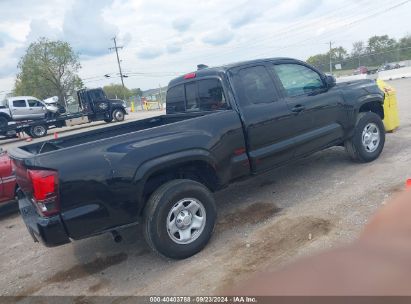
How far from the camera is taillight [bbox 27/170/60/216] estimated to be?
3.36 meters

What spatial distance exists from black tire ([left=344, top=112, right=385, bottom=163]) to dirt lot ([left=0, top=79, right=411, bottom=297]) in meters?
0.15

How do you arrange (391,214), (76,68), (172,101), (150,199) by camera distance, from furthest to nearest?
(76,68), (172,101), (150,199), (391,214)

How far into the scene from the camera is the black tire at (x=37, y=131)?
23031 millimetres

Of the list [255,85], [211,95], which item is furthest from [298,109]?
[211,95]

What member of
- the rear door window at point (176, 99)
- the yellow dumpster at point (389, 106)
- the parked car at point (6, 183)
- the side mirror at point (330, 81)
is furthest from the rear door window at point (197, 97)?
the yellow dumpster at point (389, 106)

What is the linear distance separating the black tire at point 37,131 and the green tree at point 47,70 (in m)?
37.0

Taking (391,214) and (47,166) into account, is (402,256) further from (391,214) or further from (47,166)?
(47,166)

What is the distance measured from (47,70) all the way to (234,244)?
59.3 metres

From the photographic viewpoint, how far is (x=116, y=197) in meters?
3.64

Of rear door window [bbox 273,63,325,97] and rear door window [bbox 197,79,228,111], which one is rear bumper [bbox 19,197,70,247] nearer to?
rear door window [bbox 197,79,228,111]

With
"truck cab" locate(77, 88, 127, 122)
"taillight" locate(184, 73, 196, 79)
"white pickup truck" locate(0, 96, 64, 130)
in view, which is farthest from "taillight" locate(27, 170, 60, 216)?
"truck cab" locate(77, 88, 127, 122)

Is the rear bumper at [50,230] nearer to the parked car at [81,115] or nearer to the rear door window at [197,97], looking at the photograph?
the rear door window at [197,97]

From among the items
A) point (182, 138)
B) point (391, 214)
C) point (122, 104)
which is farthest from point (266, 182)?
point (122, 104)

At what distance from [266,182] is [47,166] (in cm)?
356
